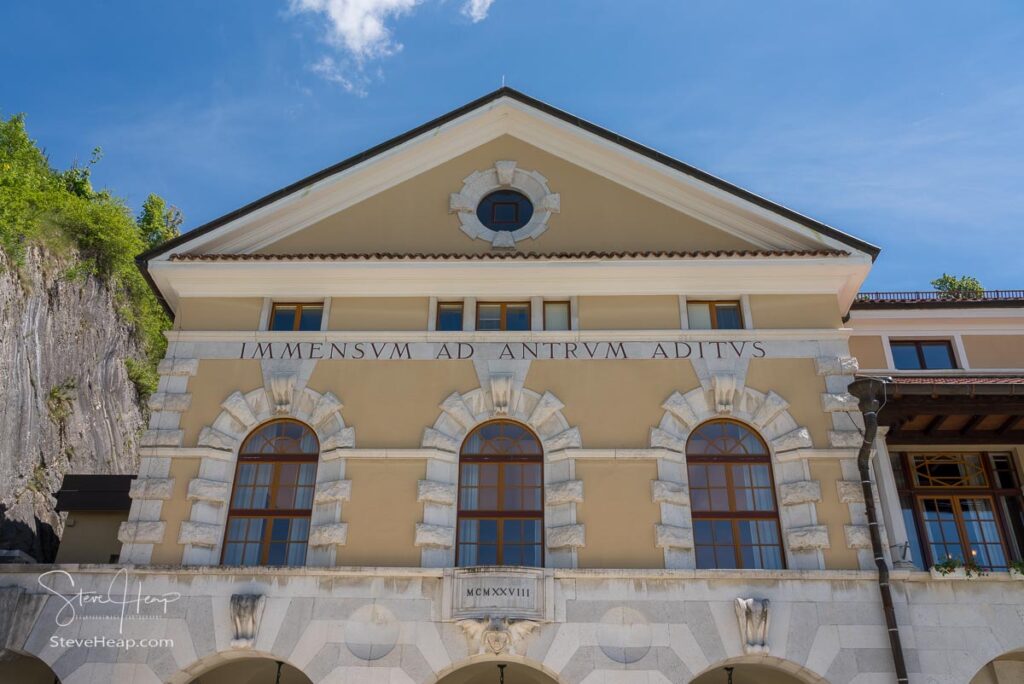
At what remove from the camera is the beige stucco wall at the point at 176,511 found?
14602mm

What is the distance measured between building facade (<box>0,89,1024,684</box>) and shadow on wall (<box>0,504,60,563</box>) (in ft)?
10.0

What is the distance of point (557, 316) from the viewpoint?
16.8 m

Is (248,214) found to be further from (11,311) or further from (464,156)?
(11,311)

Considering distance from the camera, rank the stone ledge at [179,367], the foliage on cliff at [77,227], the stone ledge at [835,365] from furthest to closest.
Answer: the foliage on cliff at [77,227]
the stone ledge at [179,367]
the stone ledge at [835,365]

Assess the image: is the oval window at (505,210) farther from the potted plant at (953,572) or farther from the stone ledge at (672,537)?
the potted plant at (953,572)

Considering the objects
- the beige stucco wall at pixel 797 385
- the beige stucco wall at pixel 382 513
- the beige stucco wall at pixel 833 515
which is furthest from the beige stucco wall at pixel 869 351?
the beige stucco wall at pixel 382 513

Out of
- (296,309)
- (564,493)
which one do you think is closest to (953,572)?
(564,493)

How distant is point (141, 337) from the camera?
31.4 m

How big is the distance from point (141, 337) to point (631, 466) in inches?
905

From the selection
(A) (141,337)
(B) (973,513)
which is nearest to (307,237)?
(B) (973,513)

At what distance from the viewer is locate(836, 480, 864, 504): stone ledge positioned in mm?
14570

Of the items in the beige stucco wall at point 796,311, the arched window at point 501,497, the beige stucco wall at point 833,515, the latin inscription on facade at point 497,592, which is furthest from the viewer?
the beige stucco wall at point 796,311

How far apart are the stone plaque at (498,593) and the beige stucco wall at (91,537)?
8.03m

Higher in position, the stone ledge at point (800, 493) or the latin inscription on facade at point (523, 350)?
the latin inscription on facade at point (523, 350)
